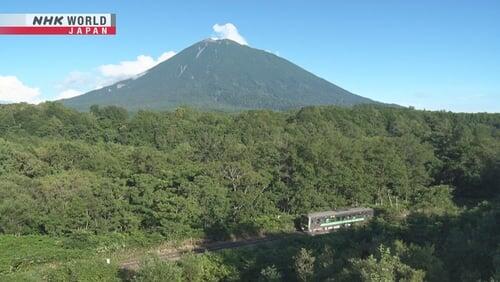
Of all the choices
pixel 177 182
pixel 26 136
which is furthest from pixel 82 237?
pixel 26 136

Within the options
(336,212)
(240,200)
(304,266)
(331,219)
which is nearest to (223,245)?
(240,200)

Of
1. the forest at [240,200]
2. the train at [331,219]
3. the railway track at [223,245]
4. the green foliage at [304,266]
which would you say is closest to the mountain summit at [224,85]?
the forest at [240,200]

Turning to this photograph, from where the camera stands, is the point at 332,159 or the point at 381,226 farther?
the point at 332,159

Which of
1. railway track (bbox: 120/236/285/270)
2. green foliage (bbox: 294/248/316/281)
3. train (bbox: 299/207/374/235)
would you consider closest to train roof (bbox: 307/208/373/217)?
train (bbox: 299/207/374/235)

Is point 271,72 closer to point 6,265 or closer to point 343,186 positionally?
point 343,186

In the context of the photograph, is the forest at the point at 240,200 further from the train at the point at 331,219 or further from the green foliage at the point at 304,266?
the train at the point at 331,219

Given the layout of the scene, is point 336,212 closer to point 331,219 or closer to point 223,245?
point 331,219

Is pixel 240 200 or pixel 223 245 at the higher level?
pixel 240 200
